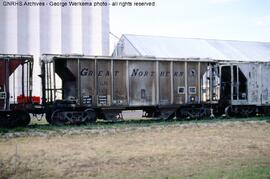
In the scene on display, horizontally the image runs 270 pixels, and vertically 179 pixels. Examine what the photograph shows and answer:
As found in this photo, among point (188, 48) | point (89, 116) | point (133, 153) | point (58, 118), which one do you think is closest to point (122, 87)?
point (89, 116)

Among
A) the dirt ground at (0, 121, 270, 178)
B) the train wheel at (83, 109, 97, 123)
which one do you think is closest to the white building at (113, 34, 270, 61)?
the train wheel at (83, 109, 97, 123)

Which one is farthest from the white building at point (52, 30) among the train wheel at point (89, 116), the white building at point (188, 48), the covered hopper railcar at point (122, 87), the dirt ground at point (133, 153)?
the dirt ground at point (133, 153)

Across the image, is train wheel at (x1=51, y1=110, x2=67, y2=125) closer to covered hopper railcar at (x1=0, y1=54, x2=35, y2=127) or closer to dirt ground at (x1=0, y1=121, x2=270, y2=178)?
covered hopper railcar at (x1=0, y1=54, x2=35, y2=127)

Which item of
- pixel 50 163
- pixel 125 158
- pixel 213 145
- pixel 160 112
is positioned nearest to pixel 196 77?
pixel 160 112

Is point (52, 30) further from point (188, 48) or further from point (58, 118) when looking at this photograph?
point (58, 118)

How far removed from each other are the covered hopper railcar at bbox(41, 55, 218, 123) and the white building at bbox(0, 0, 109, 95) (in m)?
13.0

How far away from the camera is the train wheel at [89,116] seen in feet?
56.8

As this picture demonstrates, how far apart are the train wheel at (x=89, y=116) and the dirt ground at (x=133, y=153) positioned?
9.33ft

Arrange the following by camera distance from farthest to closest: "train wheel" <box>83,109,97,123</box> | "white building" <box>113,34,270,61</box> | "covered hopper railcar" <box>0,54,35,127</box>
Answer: "white building" <box>113,34,270,61</box> < "train wheel" <box>83,109,97,123</box> < "covered hopper railcar" <box>0,54,35,127</box>

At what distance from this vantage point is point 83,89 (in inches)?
686

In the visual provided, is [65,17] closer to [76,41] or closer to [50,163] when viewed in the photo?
[76,41]

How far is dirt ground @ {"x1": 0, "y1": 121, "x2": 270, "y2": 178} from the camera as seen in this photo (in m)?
8.09

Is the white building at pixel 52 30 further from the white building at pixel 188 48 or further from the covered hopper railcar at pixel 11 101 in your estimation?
the covered hopper railcar at pixel 11 101

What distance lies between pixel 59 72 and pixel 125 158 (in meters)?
9.33
